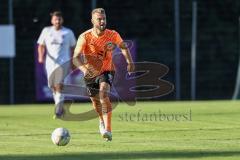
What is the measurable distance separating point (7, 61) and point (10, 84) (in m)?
0.82

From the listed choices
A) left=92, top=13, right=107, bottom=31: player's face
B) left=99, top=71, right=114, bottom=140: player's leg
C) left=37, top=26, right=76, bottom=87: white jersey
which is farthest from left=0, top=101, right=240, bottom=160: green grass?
left=92, top=13, right=107, bottom=31: player's face

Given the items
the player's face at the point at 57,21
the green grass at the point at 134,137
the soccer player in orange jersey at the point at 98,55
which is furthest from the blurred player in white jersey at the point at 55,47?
the soccer player in orange jersey at the point at 98,55

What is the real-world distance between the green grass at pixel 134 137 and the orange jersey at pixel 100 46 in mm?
1258

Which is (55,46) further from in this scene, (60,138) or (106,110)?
(60,138)

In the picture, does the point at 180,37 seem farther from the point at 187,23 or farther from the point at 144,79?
the point at 144,79

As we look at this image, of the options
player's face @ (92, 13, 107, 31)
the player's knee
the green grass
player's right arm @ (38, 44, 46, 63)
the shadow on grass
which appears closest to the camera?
the shadow on grass

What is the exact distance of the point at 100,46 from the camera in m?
13.5

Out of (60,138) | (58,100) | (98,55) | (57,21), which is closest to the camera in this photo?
(60,138)

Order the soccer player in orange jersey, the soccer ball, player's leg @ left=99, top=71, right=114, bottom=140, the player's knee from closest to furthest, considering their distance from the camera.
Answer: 1. the soccer ball
2. player's leg @ left=99, top=71, right=114, bottom=140
3. the player's knee
4. the soccer player in orange jersey

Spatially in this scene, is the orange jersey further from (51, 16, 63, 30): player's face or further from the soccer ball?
(51, 16, 63, 30): player's face

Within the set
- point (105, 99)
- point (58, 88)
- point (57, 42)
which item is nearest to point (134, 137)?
point (105, 99)

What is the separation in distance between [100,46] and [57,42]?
228 inches

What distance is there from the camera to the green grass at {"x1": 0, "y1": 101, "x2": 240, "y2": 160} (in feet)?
34.9

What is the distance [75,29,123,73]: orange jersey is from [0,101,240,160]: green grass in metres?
1.26
